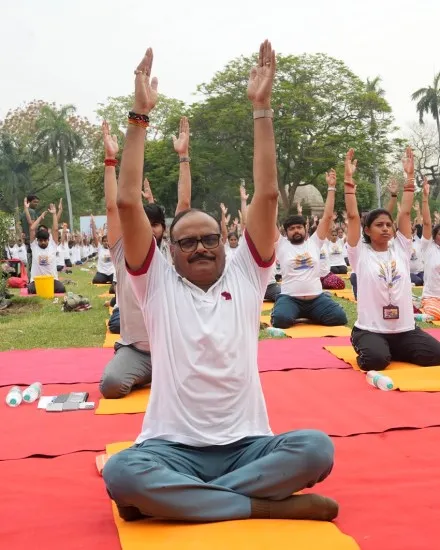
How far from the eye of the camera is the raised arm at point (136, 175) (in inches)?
109

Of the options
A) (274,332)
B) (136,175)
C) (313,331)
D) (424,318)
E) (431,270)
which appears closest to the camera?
(136,175)

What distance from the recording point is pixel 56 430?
4461 mm

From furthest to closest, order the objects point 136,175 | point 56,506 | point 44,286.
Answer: point 44,286, point 56,506, point 136,175

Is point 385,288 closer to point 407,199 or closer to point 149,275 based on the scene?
point 407,199

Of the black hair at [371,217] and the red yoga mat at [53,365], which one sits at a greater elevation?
the black hair at [371,217]

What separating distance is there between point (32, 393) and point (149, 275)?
2738 mm

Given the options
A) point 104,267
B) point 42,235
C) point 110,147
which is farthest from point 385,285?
point 104,267

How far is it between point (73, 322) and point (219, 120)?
24.8m

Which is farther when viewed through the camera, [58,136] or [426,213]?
[58,136]

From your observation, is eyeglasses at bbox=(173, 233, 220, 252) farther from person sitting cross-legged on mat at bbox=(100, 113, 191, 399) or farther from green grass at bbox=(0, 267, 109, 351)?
green grass at bbox=(0, 267, 109, 351)

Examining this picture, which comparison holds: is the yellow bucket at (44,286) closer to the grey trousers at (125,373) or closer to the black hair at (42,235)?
the black hair at (42,235)

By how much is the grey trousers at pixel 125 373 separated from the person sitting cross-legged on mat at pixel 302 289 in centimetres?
379

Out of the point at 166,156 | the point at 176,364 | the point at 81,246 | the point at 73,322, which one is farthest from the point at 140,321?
the point at 166,156

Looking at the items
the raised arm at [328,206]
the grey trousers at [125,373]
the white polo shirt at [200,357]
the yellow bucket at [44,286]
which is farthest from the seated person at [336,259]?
the white polo shirt at [200,357]
